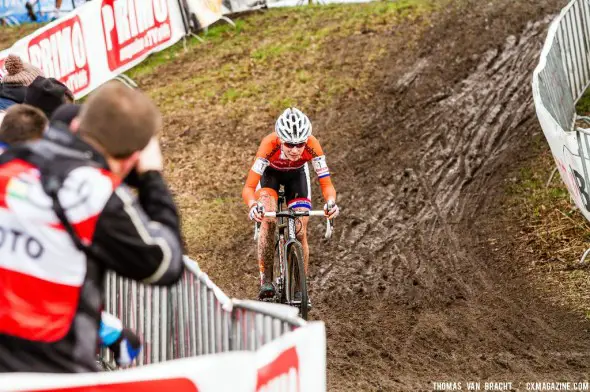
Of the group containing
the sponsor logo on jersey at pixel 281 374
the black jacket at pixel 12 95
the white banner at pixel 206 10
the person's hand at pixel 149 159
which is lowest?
the sponsor logo on jersey at pixel 281 374

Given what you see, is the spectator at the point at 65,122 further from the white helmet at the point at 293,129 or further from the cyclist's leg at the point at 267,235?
the cyclist's leg at the point at 267,235

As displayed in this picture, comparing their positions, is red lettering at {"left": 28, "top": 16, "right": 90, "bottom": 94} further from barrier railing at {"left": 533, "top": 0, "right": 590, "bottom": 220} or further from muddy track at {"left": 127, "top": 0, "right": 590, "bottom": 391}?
barrier railing at {"left": 533, "top": 0, "right": 590, "bottom": 220}

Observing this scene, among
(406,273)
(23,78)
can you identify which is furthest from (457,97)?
(23,78)

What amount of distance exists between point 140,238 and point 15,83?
592 centimetres

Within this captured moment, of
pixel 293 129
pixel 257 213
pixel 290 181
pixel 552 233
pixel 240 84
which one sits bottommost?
pixel 552 233

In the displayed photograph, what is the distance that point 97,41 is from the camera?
50.8ft

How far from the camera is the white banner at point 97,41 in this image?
47.0 ft

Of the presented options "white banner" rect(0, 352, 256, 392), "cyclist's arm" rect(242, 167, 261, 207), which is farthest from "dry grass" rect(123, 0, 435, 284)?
"white banner" rect(0, 352, 256, 392)

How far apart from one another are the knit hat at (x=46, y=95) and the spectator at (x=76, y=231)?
3.63m

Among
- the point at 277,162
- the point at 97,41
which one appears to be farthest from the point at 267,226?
the point at 97,41

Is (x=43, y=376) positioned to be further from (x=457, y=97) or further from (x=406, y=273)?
(x=457, y=97)

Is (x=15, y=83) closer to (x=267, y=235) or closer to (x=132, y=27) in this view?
(x=267, y=235)

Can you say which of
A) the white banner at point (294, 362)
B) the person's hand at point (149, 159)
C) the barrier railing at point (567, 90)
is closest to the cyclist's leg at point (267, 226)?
the barrier railing at point (567, 90)

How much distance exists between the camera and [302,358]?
4.01 meters
